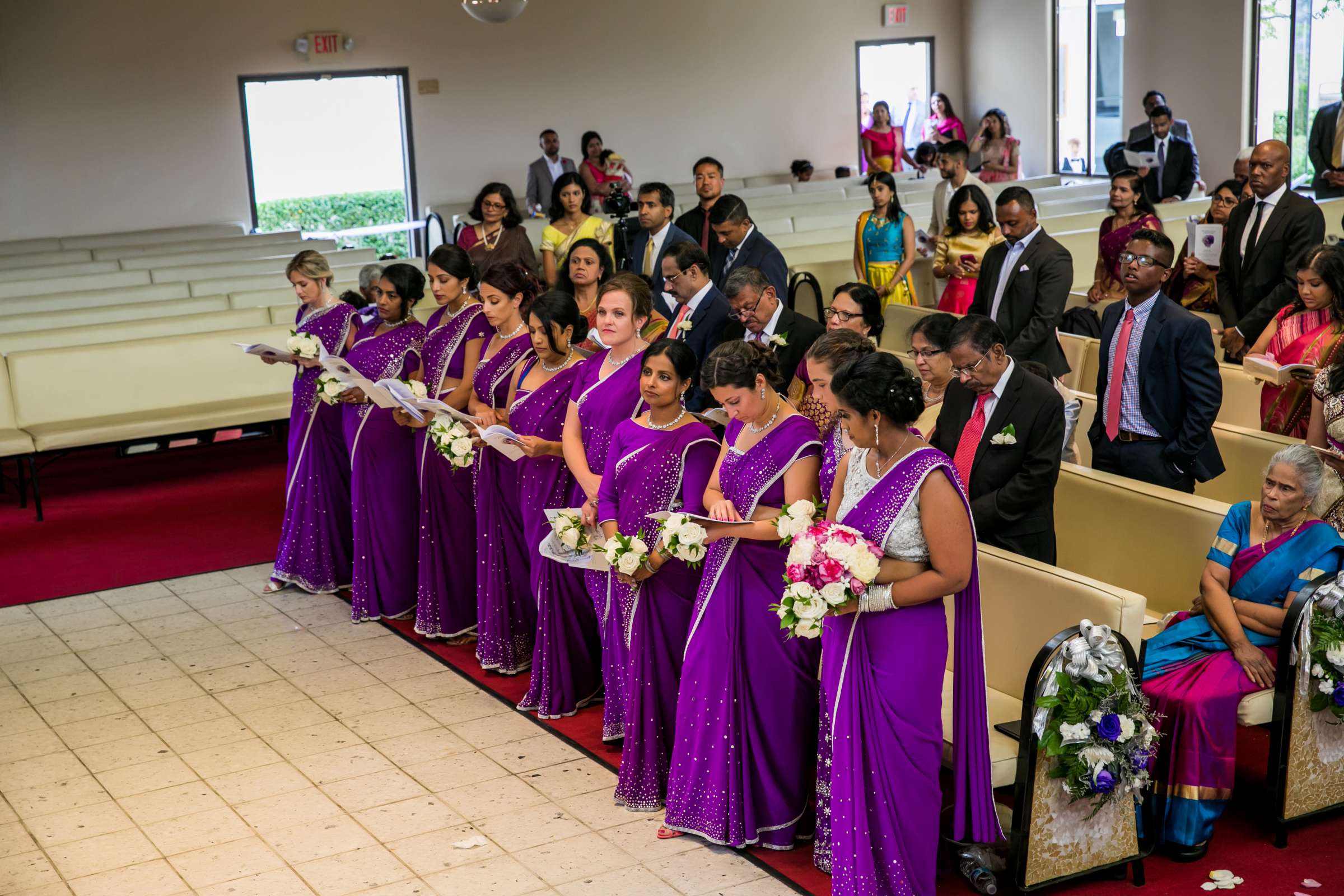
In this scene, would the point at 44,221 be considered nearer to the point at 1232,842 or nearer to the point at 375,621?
the point at 375,621

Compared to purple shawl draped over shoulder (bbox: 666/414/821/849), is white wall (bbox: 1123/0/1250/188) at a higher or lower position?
higher

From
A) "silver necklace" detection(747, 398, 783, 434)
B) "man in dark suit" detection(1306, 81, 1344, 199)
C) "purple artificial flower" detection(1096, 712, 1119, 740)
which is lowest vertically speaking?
"purple artificial flower" detection(1096, 712, 1119, 740)

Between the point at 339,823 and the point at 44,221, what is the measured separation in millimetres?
13291

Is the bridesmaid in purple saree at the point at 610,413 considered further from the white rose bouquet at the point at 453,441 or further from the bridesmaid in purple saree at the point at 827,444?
the bridesmaid in purple saree at the point at 827,444

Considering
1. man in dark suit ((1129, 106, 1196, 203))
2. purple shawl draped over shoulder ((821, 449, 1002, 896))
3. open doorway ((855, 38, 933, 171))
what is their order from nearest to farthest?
purple shawl draped over shoulder ((821, 449, 1002, 896))
man in dark suit ((1129, 106, 1196, 203))
open doorway ((855, 38, 933, 171))

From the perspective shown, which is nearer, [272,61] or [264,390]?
[264,390]

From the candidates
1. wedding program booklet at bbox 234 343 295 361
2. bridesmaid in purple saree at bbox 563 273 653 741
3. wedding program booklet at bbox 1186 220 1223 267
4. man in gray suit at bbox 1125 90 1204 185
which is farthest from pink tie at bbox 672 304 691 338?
man in gray suit at bbox 1125 90 1204 185

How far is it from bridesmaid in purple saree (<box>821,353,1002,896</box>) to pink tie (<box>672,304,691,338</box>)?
2.15 metres

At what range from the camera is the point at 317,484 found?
687cm

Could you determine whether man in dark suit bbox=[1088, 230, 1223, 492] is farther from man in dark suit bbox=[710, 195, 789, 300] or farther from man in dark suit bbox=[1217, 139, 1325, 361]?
man in dark suit bbox=[710, 195, 789, 300]

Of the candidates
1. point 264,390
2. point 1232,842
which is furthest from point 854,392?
point 264,390

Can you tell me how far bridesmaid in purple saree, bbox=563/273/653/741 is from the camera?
4883 millimetres

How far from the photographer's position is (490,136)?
1784cm

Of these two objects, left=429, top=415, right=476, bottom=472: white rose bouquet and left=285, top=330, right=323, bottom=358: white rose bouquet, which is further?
left=285, top=330, right=323, bottom=358: white rose bouquet
